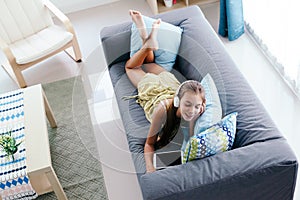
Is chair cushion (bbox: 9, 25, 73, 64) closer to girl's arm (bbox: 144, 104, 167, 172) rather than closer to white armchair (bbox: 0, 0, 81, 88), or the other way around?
white armchair (bbox: 0, 0, 81, 88)

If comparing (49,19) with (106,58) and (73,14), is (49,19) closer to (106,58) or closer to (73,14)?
(73,14)

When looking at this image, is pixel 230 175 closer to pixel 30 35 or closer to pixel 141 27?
pixel 141 27

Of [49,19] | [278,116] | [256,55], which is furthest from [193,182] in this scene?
[49,19]

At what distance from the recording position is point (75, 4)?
4.31m

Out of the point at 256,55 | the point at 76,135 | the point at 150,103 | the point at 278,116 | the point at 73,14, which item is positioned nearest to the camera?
the point at 150,103

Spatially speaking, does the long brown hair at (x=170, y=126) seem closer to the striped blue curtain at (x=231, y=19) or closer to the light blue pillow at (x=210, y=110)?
the light blue pillow at (x=210, y=110)

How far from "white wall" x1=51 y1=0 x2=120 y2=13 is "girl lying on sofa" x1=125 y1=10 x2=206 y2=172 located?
4.87ft

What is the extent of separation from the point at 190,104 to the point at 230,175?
408 mm

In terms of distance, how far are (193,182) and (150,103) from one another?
0.72m

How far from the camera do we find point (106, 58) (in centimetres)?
312

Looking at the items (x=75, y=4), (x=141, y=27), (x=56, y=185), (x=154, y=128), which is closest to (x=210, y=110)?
(x=154, y=128)

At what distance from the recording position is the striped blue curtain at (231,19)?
11.4ft

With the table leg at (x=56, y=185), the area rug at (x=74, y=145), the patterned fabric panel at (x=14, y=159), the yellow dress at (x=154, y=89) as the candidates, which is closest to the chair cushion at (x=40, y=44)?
the area rug at (x=74, y=145)

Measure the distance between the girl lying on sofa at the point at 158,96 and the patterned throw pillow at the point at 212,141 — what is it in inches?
6.0
